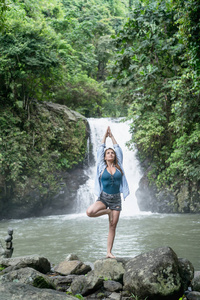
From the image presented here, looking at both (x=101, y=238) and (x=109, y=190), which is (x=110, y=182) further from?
(x=101, y=238)

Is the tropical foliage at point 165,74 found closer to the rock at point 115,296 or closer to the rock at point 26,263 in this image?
the rock at point 26,263

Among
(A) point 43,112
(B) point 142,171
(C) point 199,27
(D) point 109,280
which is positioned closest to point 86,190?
(B) point 142,171

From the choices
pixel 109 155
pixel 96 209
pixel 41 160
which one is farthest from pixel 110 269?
pixel 41 160

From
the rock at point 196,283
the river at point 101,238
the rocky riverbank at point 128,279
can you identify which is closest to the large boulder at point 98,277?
the rocky riverbank at point 128,279

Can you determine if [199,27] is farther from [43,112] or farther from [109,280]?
[43,112]

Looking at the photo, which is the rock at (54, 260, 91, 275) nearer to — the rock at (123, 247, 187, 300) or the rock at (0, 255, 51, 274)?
the rock at (0, 255, 51, 274)

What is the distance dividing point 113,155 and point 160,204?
976 centimetres

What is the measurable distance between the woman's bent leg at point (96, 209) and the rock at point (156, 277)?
2.68 ft

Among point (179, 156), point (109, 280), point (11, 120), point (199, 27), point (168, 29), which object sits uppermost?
point (168, 29)

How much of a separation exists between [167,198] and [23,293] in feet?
37.2

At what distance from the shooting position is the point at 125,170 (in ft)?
52.4

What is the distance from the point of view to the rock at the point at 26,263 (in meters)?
3.80

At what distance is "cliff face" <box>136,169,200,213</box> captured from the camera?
1195cm

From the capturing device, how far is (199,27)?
610 centimetres
